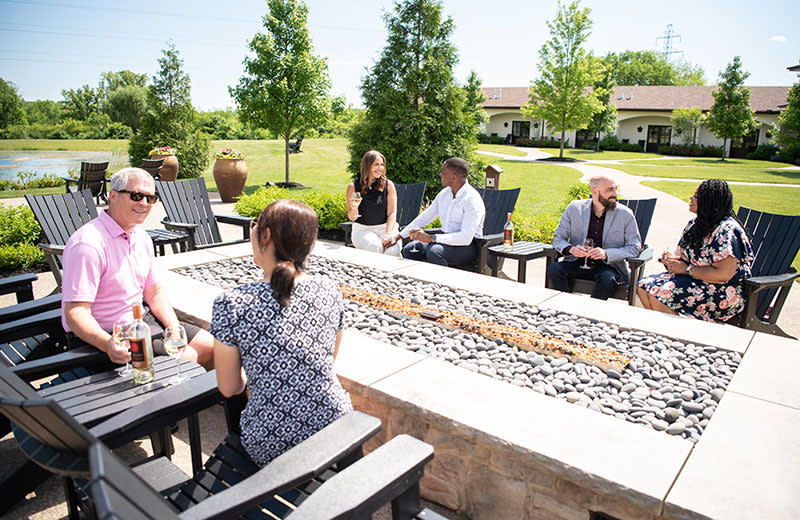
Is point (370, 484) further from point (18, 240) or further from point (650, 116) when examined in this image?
point (650, 116)

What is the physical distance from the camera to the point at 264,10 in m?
15.8

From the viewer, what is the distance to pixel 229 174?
1338 centimetres

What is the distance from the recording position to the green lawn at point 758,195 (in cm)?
1437

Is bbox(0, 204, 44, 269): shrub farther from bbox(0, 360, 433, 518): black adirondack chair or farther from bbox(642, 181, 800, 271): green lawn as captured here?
bbox(642, 181, 800, 271): green lawn

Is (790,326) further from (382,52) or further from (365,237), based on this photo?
(382,52)

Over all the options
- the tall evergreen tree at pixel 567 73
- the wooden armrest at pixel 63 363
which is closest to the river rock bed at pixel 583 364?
the wooden armrest at pixel 63 363

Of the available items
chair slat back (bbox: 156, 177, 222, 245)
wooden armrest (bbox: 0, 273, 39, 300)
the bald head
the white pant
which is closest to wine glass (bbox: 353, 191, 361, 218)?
the white pant

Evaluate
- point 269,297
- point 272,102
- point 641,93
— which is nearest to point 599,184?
point 269,297

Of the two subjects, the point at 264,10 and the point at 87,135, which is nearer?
the point at 264,10

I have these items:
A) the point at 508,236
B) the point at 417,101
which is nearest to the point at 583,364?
the point at 508,236

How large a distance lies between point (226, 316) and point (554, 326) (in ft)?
8.76

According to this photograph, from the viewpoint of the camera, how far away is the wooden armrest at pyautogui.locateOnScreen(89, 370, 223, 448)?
1915mm

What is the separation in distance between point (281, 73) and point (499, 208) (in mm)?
11657

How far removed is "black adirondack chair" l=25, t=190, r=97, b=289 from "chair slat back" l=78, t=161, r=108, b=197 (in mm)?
7248
